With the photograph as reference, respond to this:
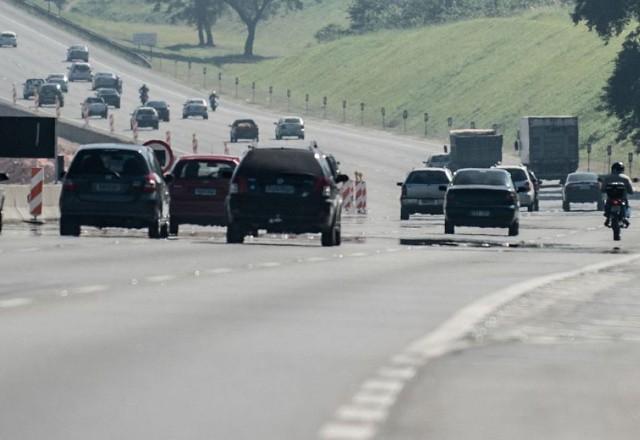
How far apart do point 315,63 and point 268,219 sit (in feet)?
513

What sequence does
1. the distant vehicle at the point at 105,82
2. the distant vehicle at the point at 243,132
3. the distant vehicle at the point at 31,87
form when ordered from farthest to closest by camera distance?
the distant vehicle at the point at 105,82 < the distant vehicle at the point at 31,87 < the distant vehicle at the point at 243,132

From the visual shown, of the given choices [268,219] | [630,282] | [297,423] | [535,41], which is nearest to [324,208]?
[268,219]

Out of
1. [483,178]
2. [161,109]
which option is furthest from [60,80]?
[483,178]

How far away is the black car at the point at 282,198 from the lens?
116 feet

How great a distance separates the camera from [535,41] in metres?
167

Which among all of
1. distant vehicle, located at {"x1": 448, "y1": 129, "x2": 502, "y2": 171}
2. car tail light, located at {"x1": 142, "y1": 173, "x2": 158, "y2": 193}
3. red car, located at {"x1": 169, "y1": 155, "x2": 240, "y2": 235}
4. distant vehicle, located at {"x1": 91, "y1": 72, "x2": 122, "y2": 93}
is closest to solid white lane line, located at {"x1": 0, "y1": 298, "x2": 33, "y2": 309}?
car tail light, located at {"x1": 142, "y1": 173, "x2": 158, "y2": 193}

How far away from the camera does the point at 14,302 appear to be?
62.6ft

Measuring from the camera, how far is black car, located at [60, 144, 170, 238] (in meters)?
36.4

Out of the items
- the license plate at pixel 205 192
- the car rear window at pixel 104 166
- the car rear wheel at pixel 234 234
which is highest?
the car rear window at pixel 104 166

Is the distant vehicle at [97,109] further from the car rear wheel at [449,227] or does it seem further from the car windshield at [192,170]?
the car windshield at [192,170]

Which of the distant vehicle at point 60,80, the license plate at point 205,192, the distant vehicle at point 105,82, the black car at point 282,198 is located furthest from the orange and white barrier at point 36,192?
the distant vehicle at point 105,82

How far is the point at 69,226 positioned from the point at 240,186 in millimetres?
3167

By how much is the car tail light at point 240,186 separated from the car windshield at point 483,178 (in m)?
13.8

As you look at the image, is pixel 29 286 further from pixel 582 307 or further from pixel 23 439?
pixel 23 439
